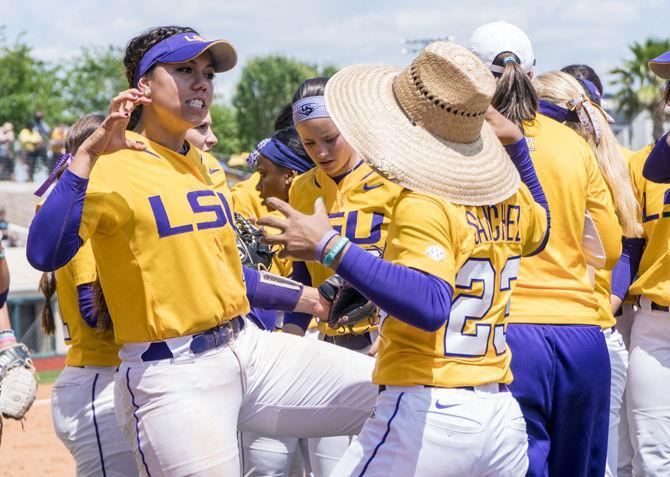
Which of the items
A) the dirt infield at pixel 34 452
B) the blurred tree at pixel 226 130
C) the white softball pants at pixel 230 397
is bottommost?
the blurred tree at pixel 226 130

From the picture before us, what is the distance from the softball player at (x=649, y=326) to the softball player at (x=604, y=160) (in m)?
0.29

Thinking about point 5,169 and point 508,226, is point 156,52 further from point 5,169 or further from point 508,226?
point 5,169

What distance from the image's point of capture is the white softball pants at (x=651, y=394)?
521cm

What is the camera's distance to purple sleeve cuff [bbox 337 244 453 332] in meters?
3.06

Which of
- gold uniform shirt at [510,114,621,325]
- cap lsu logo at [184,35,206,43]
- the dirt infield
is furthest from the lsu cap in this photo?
the dirt infield

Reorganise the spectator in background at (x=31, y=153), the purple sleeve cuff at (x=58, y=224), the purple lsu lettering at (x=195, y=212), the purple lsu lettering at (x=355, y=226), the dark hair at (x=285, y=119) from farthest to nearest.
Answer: the spectator in background at (x=31, y=153) → the dark hair at (x=285, y=119) → the purple lsu lettering at (x=355, y=226) → the purple lsu lettering at (x=195, y=212) → the purple sleeve cuff at (x=58, y=224)

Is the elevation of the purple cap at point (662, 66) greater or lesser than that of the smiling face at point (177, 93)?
greater

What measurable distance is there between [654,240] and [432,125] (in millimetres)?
2509

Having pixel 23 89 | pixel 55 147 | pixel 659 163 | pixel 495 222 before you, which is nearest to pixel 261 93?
pixel 23 89

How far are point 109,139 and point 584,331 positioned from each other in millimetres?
2171

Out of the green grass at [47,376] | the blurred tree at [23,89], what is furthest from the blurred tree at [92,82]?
the green grass at [47,376]

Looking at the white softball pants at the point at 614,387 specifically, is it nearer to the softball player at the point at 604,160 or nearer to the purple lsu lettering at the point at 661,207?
the softball player at the point at 604,160

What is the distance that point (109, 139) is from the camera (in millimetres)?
3566

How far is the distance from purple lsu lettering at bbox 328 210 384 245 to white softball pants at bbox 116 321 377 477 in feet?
2.49
